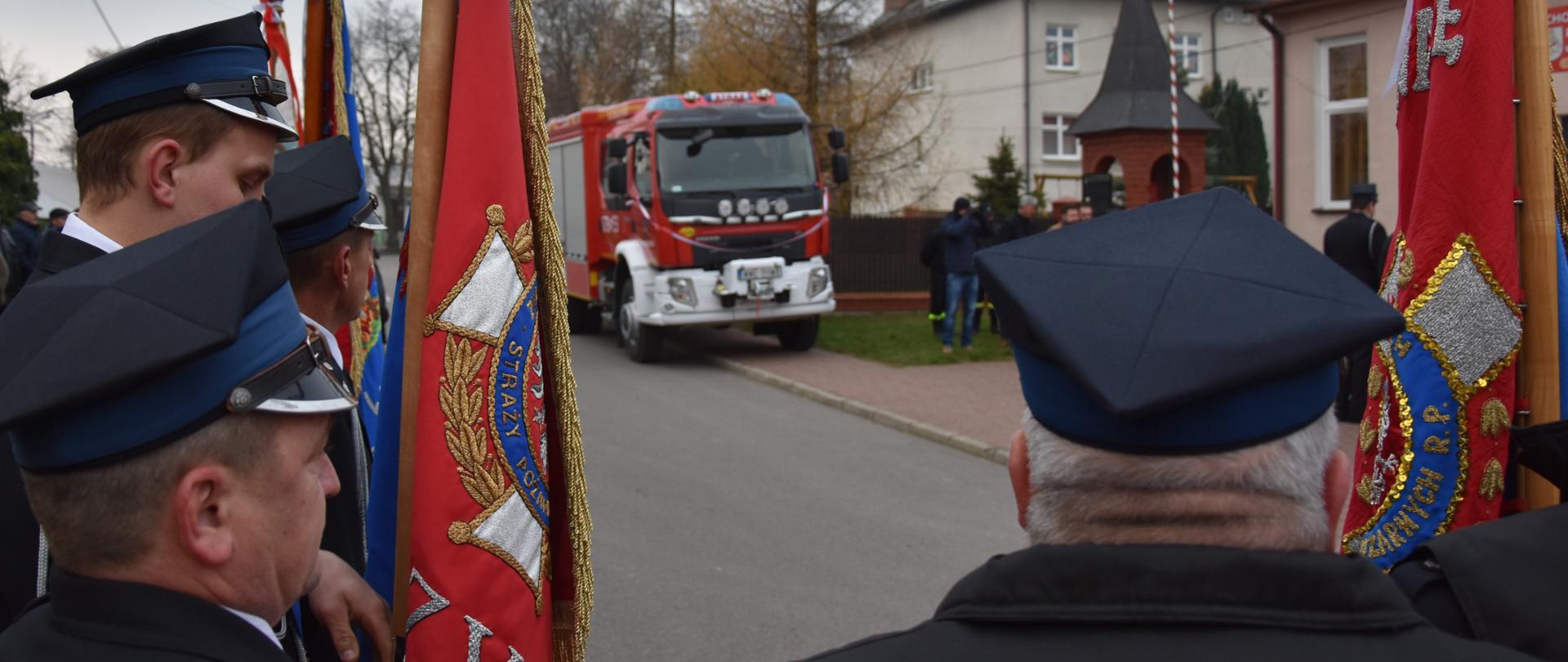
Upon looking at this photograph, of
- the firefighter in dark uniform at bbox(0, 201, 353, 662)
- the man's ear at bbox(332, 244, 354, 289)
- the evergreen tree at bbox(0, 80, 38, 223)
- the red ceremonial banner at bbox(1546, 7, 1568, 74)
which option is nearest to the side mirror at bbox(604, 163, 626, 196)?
the evergreen tree at bbox(0, 80, 38, 223)

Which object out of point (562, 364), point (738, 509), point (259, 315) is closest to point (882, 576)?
point (738, 509)

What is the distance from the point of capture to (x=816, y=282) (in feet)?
49.5

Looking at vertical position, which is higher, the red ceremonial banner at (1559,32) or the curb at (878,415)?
the red ceremonial banner at (1559,32)

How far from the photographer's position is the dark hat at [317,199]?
8.79ft

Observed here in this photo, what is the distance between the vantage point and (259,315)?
1538mm

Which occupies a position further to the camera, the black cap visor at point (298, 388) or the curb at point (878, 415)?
the curb at point (878, 415)

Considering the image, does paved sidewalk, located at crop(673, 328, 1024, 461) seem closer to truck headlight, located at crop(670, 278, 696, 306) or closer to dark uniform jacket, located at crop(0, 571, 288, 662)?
truck headlight, located at crop(670, 278, 696, 306)

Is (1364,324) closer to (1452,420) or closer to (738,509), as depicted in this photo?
(1452,420)

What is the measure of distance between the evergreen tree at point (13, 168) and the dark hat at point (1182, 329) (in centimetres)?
1465

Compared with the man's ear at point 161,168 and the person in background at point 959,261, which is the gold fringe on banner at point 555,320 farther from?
the person in background at point 959,261

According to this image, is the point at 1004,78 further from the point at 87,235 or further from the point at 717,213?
the point at 87,235

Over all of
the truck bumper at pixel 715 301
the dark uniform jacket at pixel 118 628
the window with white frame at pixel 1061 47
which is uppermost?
the window with white frame at pixel 1061 47

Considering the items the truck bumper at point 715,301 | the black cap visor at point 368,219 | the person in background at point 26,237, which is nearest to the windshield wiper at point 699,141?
the truck bumper at point 715,301

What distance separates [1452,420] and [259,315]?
203cm
